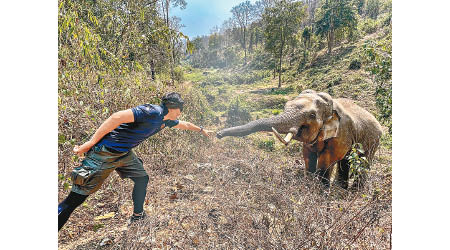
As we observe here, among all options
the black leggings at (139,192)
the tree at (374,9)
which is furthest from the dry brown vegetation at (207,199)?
the tree at (374,9)

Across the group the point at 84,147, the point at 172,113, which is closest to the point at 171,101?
the point at 172,113

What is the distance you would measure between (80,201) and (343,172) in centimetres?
244

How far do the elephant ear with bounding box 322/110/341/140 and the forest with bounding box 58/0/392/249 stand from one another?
0.87 feet

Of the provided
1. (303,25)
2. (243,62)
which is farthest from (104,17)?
(303,25)

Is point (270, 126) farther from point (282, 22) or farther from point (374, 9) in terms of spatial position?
point (374, 9)

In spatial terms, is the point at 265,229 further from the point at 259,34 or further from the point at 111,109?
the point at 259,34

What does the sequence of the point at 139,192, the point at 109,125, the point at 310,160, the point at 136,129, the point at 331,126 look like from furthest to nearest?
the point at 310,160 → the point at 331,126 → the point at 139,192 → the point at 136,129 → the point at 109,125

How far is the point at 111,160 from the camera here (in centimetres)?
157

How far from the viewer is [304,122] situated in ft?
6.87

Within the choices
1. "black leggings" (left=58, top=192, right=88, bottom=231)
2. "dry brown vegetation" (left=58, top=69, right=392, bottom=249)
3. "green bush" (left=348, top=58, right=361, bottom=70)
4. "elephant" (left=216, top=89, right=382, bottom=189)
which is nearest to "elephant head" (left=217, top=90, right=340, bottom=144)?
"elephant" (left=216, top=89, right=382, bottom=189)

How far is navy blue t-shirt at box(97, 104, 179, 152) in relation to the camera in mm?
1520

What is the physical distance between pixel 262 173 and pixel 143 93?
1440mm

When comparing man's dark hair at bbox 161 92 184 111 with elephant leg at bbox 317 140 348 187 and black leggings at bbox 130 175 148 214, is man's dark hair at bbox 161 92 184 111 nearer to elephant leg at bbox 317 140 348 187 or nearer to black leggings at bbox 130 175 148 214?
black leggings at bbox 130 175 148 214

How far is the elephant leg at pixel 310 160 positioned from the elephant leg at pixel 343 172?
0.26 metres
